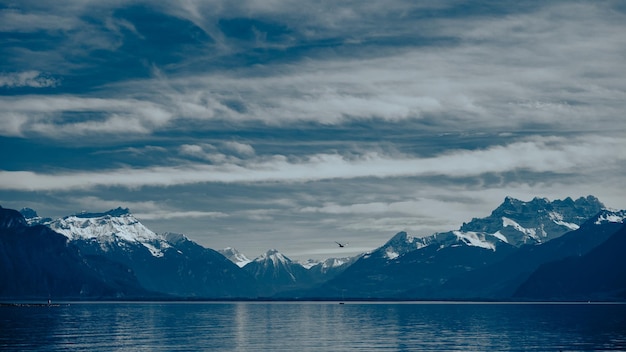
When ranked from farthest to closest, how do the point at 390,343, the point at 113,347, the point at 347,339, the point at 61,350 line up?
1. the point at 347,339
2. the point at 390,343
3. the point at 113,347
4. the point at 61,350

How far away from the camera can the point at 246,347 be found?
168750mm

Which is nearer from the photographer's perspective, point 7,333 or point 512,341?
point 512,341

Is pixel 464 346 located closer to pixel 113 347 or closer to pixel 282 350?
pixel 282 350

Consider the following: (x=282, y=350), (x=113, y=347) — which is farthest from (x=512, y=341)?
(x=113, y=347)

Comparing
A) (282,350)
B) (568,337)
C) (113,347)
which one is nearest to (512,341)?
(568,337)

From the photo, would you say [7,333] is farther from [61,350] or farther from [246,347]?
[246,347]

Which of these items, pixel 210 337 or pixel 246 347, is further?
pixel 210 337

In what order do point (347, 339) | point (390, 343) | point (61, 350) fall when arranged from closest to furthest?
point (61, 350), point (390, 343), point (347, 339)

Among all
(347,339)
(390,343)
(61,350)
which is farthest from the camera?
(347,339)

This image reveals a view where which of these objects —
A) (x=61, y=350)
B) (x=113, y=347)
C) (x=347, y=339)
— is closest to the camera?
(x=61, y=350)

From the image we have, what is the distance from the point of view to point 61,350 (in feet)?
514

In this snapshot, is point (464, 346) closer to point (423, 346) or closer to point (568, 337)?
Answer: point (423, 346)

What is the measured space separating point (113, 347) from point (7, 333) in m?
46.9

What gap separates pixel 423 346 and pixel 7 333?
337ft
